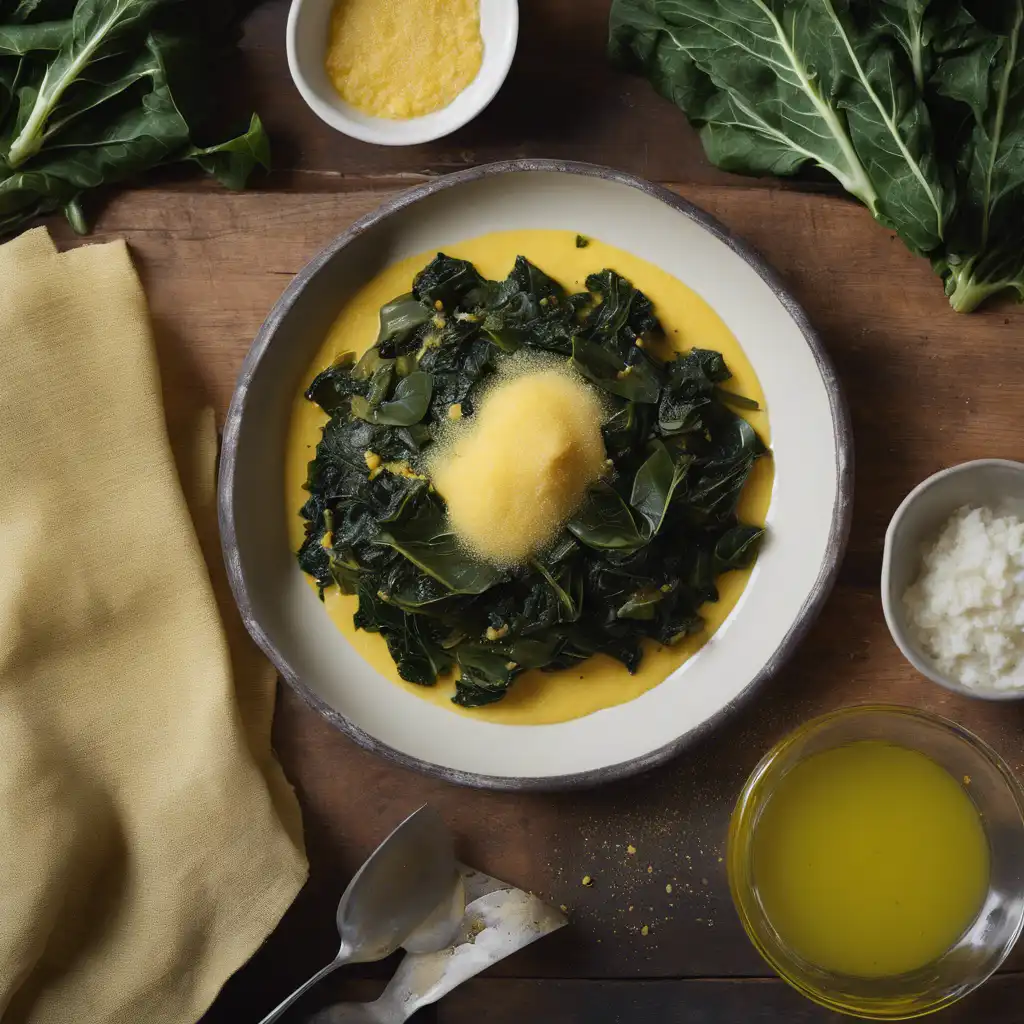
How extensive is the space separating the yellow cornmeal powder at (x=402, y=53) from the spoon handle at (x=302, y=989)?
2.13 metres

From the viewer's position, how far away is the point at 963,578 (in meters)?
2.43

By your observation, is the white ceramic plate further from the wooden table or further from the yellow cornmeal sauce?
the wooden table

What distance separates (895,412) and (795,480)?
36 cm

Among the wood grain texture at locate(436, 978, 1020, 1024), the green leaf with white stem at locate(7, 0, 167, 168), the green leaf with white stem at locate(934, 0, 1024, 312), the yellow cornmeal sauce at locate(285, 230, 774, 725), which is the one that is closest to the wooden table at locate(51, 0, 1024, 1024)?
the wood grain texture at locate(436, 978, 1020, 1024)

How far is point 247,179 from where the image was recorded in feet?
9.09

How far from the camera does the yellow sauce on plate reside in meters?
2.48

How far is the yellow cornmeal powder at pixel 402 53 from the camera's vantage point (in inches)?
105

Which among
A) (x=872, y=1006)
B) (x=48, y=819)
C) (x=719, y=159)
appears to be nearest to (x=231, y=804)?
(x=48, y=819)

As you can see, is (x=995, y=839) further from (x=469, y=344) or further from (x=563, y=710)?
(x=469, y=344)

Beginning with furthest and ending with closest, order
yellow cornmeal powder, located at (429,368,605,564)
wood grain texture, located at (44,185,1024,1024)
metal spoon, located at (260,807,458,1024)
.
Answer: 1. wood grain texture, located at (44,185,1024,1024)
2. metal spoon, located at (260,807,458,1024)
3. yellow cornmeal powder, located at (429,368,605,564)

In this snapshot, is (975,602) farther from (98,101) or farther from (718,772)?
(98,101)

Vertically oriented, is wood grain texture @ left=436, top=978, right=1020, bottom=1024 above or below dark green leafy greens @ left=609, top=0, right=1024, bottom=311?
below

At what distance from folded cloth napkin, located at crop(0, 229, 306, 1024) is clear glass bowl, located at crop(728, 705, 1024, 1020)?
3.74ft

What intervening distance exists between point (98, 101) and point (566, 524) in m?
1.63
